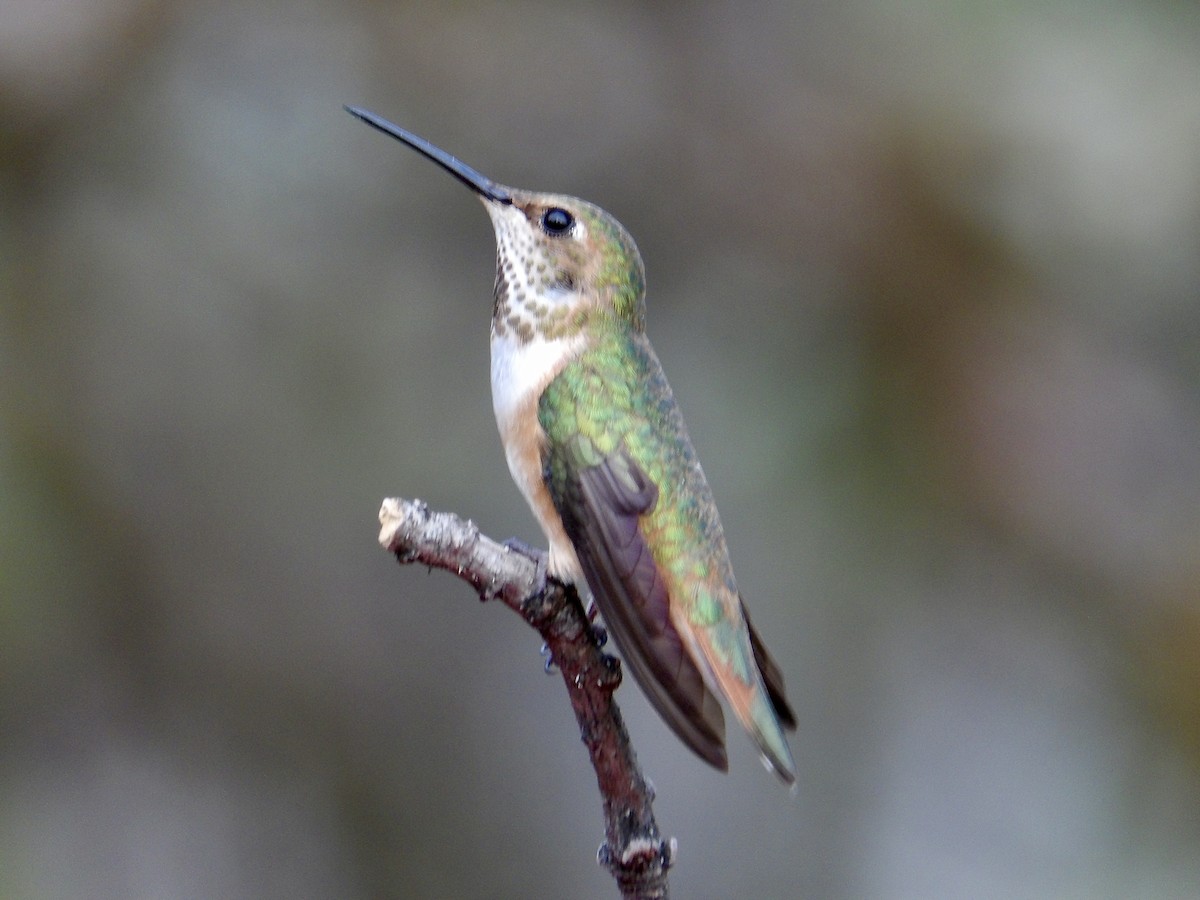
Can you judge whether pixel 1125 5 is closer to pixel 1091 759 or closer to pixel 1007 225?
pixel 1007 225

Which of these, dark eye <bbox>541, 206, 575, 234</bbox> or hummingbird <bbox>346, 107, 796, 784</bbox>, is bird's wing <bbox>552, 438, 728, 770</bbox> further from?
dark eye <bbox>541, 206, 575, 234</bbox>

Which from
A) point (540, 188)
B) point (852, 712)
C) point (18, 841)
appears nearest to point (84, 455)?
point (18, 841)

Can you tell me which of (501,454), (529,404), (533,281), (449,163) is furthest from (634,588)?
(501,454)

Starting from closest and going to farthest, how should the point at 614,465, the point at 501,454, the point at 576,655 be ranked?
1. the point at 576,655
2. the point at 614,465
3. the point at 501,454

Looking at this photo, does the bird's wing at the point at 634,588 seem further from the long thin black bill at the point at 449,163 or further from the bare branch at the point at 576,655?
the long thin black bill at the point at 449,163

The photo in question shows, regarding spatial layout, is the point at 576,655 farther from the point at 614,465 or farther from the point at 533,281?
the point at 533,281

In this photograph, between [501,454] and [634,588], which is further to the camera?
[501,454]

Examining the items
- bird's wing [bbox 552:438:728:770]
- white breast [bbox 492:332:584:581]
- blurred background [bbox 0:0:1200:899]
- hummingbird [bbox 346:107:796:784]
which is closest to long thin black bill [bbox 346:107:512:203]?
hummingbird [bbox 346:107:796:784]
